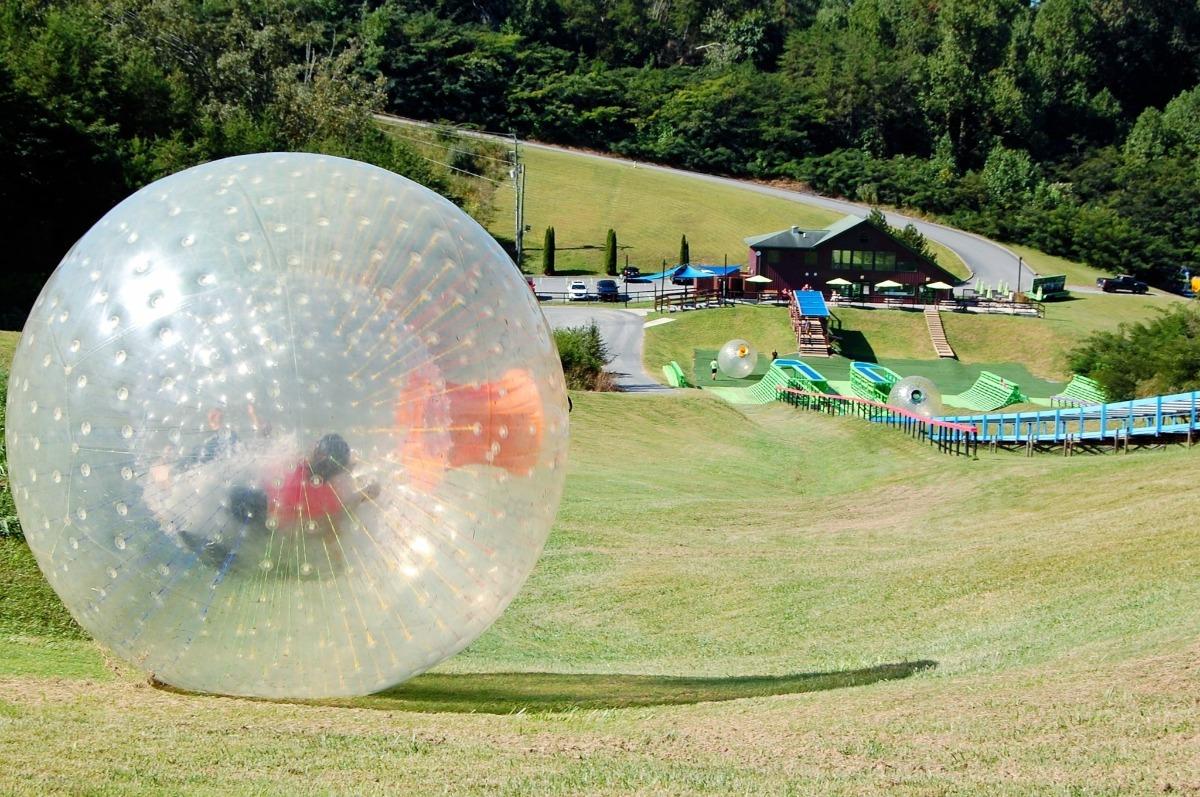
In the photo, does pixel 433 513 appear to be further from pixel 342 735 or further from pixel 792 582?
pixel 792 582

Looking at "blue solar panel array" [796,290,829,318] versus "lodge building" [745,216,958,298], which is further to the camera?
"lodge building" [745,216,958,298]

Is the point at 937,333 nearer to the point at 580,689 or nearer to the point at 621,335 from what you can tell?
the point at 621,335

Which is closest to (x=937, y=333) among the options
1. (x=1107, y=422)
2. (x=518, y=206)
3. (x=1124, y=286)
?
(x=1124, y=286)

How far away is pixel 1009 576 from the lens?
603 inches

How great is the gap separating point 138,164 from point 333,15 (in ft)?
229

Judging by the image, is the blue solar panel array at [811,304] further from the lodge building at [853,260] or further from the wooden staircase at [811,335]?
the lodge building at [853,260]

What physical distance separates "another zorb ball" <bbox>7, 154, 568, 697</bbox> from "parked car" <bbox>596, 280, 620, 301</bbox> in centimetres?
6337

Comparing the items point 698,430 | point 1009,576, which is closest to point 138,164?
point 698,430

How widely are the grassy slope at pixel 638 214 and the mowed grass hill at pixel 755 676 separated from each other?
6627 centimetres

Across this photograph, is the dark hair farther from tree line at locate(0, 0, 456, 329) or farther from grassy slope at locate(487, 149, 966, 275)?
grassy slope at locate(487, 149, 966, 275)

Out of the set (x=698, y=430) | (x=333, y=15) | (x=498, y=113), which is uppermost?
(x=333, y=15)

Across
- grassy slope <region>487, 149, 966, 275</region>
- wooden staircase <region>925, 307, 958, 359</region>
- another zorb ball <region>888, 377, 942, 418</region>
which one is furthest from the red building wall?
another zorb ball <region>888, 377, 942, 418</region>

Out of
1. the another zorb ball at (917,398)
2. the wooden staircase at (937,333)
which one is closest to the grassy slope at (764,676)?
the another zorb ball at (917,398)

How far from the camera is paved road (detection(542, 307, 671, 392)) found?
48844 millimetres
